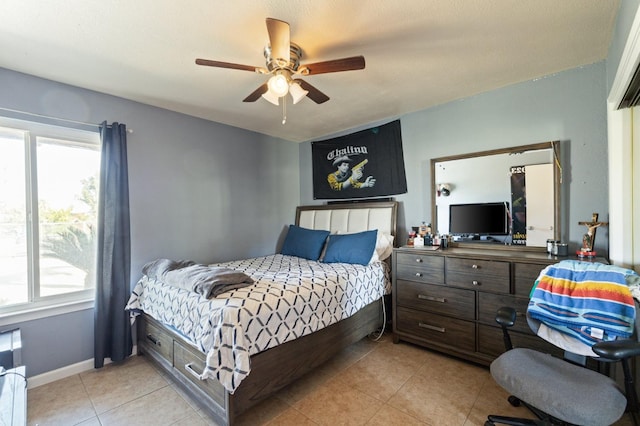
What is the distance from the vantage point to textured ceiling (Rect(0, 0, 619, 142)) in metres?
1.56

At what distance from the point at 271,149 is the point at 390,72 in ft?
6.90

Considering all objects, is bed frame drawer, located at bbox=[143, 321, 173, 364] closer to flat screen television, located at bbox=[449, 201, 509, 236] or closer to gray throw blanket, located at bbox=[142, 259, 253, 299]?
gray throw blanket, located at bbox=[142, 259, 253, 299]

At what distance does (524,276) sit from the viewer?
82.5 inches

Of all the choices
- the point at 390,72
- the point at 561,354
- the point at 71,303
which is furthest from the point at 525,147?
the point at 71,303

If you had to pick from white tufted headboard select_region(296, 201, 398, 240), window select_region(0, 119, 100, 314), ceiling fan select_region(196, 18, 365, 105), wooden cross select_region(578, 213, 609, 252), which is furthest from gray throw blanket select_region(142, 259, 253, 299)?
wooden cross select_region(578, 213, 609, 252)

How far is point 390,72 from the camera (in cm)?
229

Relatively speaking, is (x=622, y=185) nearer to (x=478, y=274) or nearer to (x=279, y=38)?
(x=478, y=274)

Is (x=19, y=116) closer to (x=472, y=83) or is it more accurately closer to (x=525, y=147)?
(x=472, y=83)

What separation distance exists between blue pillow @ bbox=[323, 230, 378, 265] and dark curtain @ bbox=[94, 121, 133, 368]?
1.94 meters

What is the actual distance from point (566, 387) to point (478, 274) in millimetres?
1014

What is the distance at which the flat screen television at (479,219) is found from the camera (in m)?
2.55

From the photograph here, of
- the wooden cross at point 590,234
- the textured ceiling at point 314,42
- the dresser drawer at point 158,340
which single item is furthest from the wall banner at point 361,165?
the dresser drawer at point 158,340

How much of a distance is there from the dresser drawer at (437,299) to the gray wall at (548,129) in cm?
80

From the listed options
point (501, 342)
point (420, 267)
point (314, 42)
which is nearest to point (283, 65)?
point (314, 42)
